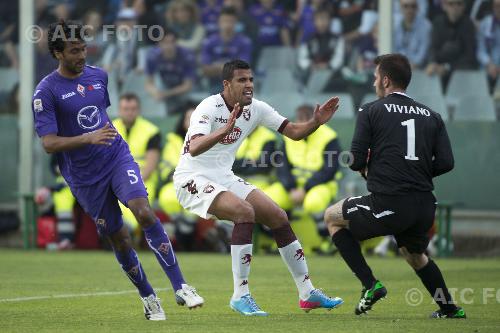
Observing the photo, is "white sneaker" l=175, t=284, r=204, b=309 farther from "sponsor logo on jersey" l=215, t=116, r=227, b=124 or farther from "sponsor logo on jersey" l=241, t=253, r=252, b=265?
"sponsor logo on jersey" l=215, t=116, r=227, b=124

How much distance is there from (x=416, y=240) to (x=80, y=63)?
8.92 ft

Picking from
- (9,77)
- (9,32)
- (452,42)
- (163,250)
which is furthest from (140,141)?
(163,250)

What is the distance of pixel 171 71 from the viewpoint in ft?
57.7

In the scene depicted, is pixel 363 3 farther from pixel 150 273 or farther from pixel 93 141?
pixel 93 141

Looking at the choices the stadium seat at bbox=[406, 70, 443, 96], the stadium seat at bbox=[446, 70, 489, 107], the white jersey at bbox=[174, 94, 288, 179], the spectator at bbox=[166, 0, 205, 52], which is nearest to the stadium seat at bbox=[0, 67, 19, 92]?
the spectator at bbox=[166, 0, 205, 52]

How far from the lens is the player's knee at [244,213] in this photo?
28.3 feet

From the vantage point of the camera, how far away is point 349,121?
1641cm

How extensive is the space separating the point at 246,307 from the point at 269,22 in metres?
9.12

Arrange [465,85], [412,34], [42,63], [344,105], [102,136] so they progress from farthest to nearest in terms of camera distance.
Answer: [42,63] < [344,105] < [412,34] < [465,85] < [102,136]

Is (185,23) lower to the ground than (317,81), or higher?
higher

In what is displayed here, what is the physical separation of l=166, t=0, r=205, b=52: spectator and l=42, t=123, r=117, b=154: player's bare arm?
30.5 ft

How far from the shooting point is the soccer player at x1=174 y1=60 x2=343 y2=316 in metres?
8.58

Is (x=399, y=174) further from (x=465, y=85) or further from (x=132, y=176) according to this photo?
(x=465, y=85)

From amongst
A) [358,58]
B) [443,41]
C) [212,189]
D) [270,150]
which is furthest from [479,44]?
[212,189]
